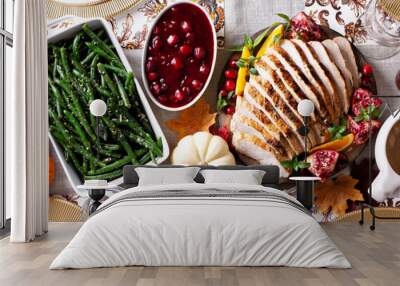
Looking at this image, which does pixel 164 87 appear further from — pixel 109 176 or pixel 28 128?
pixel 28 128

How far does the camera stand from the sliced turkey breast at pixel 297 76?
22.4ft

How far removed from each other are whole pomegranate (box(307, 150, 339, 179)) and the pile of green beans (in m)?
1.84

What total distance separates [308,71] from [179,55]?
4.98 feet

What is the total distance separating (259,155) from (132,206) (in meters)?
2.66

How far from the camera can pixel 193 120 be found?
23.6 ft

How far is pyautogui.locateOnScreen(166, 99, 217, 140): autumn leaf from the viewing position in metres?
7.18

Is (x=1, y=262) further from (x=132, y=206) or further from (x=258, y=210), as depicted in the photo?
(x=258, y=210)

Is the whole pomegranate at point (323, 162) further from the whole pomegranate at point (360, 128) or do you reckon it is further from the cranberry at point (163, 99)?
the cranberry at point (163, 99)

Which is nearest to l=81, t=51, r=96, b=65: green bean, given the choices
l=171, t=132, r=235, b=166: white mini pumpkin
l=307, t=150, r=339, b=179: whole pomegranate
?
l=171, t=132, r=235, b=166: white mini pumpkin

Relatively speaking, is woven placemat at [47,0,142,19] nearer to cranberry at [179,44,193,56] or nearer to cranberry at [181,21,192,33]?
cranberry at [181,21,192,33]

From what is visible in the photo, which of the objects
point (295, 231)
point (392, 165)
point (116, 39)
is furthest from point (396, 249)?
point (116, 39)

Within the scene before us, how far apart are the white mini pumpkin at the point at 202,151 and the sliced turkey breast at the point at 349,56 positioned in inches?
68.1

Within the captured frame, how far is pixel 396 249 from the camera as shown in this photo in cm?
532

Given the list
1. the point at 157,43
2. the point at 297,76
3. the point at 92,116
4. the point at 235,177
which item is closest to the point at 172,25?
the point at 157,43
